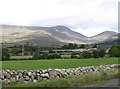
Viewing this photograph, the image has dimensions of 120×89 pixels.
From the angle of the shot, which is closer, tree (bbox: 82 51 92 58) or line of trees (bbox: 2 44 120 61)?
line of trees (bbox: 2 44 120 61)

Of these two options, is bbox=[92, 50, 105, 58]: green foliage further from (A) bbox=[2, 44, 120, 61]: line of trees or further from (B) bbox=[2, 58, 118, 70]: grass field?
(B) bbox=[2, 58, 118, 70]: grass field

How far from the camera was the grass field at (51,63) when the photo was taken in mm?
15545

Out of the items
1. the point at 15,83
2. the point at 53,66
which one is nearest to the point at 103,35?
the point at 53,66

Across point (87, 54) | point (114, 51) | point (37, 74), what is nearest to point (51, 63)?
point (37, 74)

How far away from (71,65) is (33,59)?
2324 millimetres

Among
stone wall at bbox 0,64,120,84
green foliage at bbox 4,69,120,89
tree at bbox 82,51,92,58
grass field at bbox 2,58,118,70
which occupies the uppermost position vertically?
tree at bbox 82,51,92,58

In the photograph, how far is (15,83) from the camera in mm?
13969

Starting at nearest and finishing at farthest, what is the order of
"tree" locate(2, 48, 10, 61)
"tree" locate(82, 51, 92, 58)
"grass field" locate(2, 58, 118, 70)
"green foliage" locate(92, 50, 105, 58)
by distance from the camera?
"grass field" locate(2, 58, 118, 70), "tree" locate(2, 48, 10, 61), "tree" locate(82, 51, 92, 58), "green foliage" locate(92, 50, 105, 58)

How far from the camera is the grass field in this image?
15545 millimetres

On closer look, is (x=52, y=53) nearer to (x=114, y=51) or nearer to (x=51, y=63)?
(x=51, y=63)

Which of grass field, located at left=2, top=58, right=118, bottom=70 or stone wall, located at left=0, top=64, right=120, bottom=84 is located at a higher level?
grass field, located at left=2, top=58, right=118, bottom=70

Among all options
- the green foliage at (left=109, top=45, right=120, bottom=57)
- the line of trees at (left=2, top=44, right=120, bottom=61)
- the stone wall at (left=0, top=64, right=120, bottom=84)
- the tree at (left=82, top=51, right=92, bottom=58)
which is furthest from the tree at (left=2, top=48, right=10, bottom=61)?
the green foliage at (left=109, top=45, right=120, bottom=57)

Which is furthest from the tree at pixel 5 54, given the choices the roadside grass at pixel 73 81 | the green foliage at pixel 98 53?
the green foliage at pixel 98 53

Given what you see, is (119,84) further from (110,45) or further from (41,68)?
(110,45)
